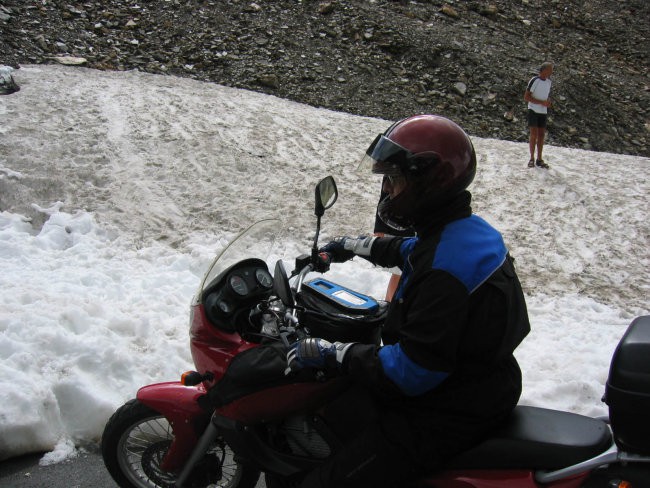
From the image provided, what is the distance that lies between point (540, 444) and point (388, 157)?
1.28 meters

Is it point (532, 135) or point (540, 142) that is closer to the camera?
point (540, 142)

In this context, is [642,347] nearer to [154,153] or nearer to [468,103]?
[154,153]

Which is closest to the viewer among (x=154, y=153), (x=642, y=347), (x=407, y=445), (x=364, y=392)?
(x=642, y=347)

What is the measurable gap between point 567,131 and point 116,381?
14307 millimetres

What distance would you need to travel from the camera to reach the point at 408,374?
2.24 m

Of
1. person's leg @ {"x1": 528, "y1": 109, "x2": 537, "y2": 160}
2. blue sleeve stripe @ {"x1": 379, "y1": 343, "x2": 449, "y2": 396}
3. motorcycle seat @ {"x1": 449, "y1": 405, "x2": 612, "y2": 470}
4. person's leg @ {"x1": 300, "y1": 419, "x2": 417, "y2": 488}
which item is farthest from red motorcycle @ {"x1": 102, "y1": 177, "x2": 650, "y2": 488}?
person's leg @ {"x1": 528, "y1": 109, "x2": 537, "y2": 160}

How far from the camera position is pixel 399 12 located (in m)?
18.4

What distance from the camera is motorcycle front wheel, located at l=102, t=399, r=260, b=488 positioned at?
313 centimetres

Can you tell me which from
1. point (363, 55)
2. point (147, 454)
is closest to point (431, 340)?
point (147, 454)

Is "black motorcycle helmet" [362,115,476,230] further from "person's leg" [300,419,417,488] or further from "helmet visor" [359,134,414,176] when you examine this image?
"person's leg" [300,419,417,488]

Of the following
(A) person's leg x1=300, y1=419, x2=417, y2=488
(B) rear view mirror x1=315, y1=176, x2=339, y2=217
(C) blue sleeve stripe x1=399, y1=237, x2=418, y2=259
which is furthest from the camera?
(C) blue sleeve stripe x1=399, y1=237, x2=418, y2=259

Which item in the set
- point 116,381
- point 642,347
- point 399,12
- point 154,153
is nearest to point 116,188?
point 154,153

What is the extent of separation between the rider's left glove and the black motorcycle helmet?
621 millimetres

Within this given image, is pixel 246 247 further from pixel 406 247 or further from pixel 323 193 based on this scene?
pixel 406 247
